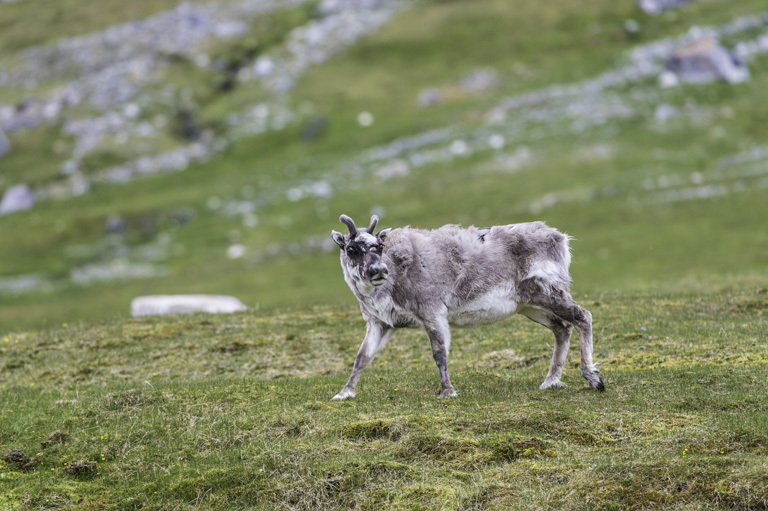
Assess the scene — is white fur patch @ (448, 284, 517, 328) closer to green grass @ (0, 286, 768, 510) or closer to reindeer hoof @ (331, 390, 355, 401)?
green grass @ (0, 286, 768, 510)

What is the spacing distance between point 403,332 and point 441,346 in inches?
342

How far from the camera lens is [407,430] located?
51.4 feet

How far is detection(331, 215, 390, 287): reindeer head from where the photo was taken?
16984 mm

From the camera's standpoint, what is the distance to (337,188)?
109062 mm

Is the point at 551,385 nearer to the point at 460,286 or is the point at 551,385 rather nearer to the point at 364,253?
the point at 460,286

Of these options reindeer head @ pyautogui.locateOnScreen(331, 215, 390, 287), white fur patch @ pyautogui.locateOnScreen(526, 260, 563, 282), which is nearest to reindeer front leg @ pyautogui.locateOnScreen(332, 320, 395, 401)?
reindeer head @ pyautogui.locateOnScreen(331, 215, 390, 287)

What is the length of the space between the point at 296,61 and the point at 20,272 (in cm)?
7465

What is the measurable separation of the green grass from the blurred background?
44071mm

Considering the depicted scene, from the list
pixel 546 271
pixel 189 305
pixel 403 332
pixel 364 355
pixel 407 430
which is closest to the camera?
pixel 407 430

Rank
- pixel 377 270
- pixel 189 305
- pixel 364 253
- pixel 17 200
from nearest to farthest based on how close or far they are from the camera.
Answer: pixel 377 270
pixel 364 253
pixel 189 305
pixel 17 200

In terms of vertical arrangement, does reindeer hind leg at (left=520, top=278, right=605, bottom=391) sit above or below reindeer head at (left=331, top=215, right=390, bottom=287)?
below

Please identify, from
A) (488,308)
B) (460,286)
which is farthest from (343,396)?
(488,308)

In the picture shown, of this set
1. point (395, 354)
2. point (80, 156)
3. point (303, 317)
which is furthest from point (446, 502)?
point (80, 156)

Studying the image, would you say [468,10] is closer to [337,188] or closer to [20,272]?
[337,188]
